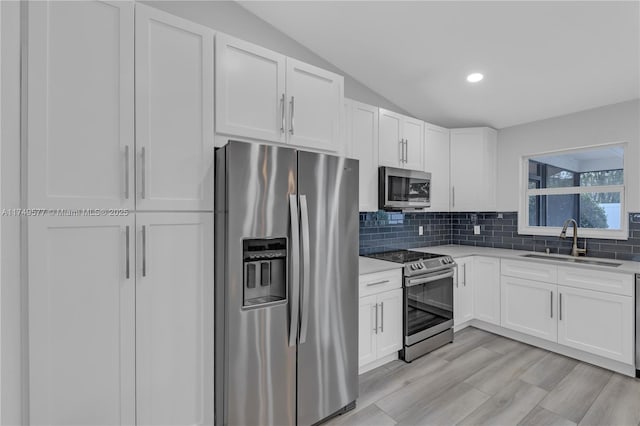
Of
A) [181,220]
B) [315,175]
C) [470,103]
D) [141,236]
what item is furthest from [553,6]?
[141,236]

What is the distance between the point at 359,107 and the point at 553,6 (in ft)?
4.93

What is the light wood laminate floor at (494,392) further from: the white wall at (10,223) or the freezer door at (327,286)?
the white wall at (10,223)

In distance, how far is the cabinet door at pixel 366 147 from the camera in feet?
9.30

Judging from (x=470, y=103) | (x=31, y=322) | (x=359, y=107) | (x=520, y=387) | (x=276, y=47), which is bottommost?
(x=520, y=387)

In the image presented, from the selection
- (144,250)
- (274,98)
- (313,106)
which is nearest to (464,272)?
(313,106)

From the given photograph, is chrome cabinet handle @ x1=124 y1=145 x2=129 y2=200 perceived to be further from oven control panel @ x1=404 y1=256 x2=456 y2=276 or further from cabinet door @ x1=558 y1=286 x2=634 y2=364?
cabinet door @ x1=558 y1=286 x2=634 y2=364

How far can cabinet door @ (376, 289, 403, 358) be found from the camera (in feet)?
8.45

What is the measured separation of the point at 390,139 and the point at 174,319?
2.52 metres

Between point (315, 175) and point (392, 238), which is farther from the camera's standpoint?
point (392, 238)

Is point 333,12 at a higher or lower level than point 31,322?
higher

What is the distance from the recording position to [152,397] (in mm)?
1531

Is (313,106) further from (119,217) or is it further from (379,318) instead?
(379,318)

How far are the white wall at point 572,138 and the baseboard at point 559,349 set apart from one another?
1435 mm

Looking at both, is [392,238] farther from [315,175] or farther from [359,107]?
[315,175]
